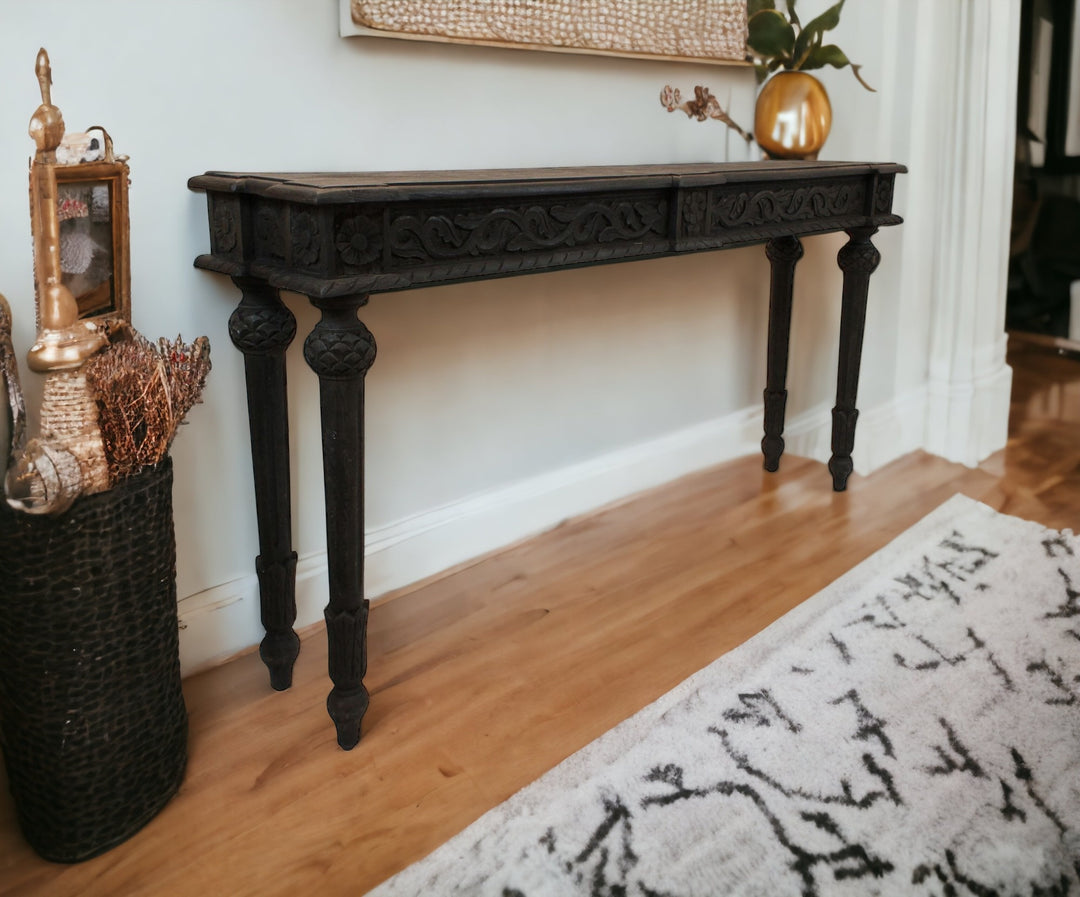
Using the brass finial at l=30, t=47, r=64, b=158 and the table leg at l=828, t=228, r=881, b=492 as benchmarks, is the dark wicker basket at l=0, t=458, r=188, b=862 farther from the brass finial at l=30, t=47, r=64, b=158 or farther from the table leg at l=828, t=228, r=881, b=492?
the table leg at l=828, t=228, r=881, b=492

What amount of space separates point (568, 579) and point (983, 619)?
2.72 feet

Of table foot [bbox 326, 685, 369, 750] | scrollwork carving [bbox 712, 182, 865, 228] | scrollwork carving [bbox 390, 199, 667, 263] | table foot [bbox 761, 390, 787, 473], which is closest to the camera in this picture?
scrollwork carving [bbox 390, 199, 667, 263]

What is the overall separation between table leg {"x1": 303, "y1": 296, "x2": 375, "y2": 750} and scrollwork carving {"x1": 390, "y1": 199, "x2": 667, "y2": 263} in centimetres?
12

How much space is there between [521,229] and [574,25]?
0.73m

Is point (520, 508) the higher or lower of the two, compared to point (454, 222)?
lower

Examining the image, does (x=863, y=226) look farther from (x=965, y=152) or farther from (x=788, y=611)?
(x=788, y=611)

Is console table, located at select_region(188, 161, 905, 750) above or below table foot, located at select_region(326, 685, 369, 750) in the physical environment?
above

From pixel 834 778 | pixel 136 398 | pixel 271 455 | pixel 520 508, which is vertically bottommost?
pixel 834 778

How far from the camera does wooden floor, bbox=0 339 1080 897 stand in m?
1.27

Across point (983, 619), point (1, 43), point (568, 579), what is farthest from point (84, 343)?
point (983, 619)

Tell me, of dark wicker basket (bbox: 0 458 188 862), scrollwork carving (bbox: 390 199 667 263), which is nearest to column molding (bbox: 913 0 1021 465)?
scrollwork carving (bbox: 390 199 667 263)

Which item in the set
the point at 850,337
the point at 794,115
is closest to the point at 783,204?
the point at 794,115

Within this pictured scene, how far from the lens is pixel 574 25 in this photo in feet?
6.41

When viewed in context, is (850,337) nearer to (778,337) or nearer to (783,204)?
(778,337)
